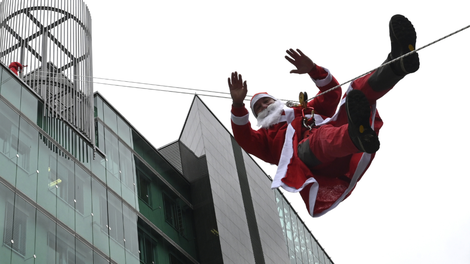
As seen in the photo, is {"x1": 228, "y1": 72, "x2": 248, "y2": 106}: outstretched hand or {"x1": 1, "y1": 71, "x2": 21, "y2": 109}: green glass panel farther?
{"x1": 1, "y1": 71, "x2": 21, "y2": 109}: green glass panel

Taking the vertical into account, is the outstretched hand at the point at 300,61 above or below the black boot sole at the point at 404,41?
above

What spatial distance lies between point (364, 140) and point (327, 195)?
1421 mm

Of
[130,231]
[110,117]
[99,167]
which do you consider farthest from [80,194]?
[110,117]

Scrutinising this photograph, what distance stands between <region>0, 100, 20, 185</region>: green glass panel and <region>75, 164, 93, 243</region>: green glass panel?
1.96 meters

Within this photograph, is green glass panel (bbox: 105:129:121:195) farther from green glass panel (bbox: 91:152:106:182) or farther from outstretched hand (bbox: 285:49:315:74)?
outstretched hand (bbox: 285:49:315:74)

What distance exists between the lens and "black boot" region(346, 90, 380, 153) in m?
7.45

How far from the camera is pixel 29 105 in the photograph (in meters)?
15.5

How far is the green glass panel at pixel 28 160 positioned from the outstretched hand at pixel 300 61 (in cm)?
696

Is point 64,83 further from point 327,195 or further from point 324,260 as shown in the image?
point 324,260

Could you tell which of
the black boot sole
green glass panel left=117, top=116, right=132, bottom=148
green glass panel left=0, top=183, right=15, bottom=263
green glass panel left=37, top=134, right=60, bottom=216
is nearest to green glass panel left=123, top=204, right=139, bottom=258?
green glass panel left=117, top=116, right=132, bottom=148

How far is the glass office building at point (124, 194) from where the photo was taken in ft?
45.9

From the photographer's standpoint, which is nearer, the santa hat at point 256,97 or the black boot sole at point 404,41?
the black boot sole at point 404,41

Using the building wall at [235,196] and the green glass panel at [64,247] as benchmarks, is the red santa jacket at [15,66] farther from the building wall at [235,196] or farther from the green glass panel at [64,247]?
the building wall at [235,196]

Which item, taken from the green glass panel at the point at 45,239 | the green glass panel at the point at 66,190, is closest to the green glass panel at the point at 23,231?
the green glass panel at the point at 45,239
